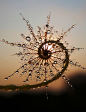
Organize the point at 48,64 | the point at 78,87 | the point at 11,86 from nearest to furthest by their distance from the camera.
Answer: the point at 11,86 < the point at 48,64 < the point at 78,87

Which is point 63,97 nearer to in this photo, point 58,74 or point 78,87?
point 78,87

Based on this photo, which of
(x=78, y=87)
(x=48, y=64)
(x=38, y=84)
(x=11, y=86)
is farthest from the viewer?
(x=78, y=87)

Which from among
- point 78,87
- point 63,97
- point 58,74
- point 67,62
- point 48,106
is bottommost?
point 58,74

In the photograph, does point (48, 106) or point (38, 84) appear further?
point (48, 106)

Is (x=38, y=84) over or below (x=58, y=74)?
below

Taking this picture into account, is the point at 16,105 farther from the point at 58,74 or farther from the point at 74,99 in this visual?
the point at 58,74

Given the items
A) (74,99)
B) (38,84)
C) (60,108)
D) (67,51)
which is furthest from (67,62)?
(74,99)
